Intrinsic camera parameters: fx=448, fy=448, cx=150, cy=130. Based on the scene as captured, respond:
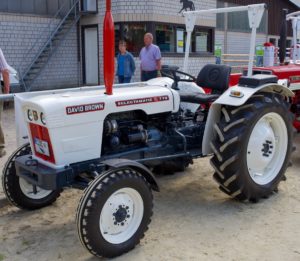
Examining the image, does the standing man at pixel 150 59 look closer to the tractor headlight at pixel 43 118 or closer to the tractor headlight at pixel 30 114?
the tractor headlight at pixel 30 114

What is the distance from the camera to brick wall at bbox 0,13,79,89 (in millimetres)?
13297

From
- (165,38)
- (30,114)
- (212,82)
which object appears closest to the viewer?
(30,114)

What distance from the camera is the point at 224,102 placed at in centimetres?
412

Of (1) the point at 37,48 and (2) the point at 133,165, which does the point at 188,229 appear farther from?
(1) the point at 37,48

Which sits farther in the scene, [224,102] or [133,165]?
[224,102]

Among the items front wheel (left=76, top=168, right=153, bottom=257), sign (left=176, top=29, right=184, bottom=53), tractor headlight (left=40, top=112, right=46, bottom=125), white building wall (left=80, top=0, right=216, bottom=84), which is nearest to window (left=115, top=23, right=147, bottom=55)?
white building wall (left=80, top=0, right=216, bottom=84)

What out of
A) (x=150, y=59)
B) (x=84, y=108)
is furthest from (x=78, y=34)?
(x=84, y=108)

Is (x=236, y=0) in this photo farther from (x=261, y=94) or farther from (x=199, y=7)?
(x=261, y=94)

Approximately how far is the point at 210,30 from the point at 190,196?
12583 mm

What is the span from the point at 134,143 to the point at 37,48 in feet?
35.8

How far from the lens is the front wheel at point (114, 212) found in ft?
10.3

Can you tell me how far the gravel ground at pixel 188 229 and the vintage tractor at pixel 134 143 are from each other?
16 cm

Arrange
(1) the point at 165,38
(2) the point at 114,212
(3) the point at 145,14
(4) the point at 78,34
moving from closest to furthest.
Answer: (2) the point at 114,212 → (3) the point at 145,14 → (1) the point at 165,38 → (4) the point at 78,34

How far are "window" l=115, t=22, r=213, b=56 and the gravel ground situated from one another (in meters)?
9.52
